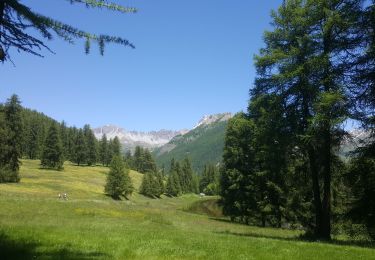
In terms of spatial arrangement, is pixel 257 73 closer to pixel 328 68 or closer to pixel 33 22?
pixel 328 68

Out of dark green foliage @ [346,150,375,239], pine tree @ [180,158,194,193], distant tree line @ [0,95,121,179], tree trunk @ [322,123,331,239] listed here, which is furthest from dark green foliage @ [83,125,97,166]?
dark green foliage @ [346,150,375,239]

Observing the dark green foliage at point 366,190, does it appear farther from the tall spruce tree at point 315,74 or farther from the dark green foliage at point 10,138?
the dark green foliage at point 10,138

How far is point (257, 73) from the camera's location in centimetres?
2772

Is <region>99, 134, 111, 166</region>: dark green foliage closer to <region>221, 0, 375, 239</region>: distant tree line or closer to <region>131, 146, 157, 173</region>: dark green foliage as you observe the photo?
<region>131, 146, 157, 173</region>: dark green foliage

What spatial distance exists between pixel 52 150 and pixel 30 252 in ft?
354

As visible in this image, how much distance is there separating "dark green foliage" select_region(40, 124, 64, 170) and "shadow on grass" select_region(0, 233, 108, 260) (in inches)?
4063

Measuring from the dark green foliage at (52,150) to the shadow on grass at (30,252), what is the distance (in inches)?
4063

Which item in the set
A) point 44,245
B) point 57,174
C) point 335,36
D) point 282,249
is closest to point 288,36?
point 335,36

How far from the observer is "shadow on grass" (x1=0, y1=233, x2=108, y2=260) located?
476 inches

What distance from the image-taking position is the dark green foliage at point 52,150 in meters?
114

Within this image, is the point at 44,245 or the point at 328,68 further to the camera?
the point at 328,68

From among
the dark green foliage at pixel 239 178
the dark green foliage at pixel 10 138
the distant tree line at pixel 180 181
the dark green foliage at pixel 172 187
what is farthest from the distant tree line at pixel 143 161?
the dark green foliage at pixel 239 178

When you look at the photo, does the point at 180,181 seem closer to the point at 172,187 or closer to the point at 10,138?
the point at 172,187

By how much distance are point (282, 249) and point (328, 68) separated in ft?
40.0
